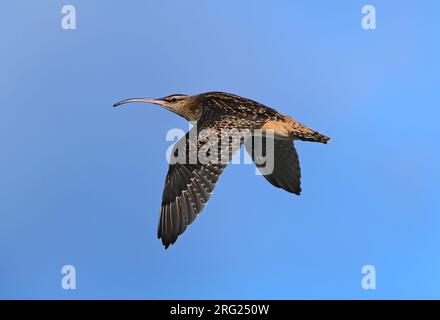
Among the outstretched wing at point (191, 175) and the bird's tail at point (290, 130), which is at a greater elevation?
the bird's tail at point (290, 130)

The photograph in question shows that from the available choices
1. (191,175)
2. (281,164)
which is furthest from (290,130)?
(191,175)

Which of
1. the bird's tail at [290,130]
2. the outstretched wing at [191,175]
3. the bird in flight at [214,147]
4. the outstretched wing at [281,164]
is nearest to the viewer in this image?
the outstretched wing at [191,175]

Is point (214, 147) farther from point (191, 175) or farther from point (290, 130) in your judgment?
point (290, 130)

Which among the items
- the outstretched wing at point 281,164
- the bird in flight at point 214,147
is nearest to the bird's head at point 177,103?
the bird in flight at point 214,147

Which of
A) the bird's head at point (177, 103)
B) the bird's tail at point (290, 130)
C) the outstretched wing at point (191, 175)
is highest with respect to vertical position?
the bird's head at point (177, 103)

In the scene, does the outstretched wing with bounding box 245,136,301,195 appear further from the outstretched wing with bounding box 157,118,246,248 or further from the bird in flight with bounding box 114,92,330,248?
the outstretched wing with bounding box 157,118,246,248

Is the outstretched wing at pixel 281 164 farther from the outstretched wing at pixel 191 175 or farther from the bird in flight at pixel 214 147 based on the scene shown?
the outstretched wing at pixel 191 175

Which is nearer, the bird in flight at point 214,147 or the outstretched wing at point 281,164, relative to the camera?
the bird in flight at point 214,147

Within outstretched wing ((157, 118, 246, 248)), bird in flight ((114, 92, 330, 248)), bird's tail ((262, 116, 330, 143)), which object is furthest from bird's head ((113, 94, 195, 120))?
outstretched wing ((157, 118, 246, 248))
